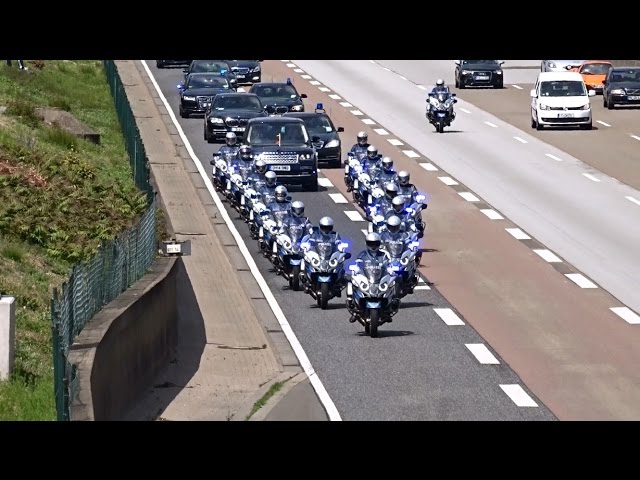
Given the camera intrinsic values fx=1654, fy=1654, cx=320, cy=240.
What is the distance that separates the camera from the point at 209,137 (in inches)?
1743

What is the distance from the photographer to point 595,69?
197 feet

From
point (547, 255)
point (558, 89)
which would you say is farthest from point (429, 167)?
point (547, 255)

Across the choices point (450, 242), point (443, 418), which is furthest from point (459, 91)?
point (443, 418)

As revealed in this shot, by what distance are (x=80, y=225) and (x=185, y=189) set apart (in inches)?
310

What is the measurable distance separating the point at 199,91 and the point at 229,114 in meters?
6.08

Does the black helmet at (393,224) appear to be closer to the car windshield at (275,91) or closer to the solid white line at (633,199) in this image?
the solid white line at (633,199)

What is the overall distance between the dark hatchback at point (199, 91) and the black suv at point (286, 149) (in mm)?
11215

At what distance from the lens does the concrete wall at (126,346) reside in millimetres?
16062

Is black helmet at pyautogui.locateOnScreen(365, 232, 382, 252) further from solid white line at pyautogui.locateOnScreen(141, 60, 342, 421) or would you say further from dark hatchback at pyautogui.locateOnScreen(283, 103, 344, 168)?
dark hatchback at pyautogui.locateOnScreen(283, 103, 344, 168)

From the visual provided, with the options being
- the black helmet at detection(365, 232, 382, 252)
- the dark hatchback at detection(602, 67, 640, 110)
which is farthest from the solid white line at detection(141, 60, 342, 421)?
the dark hatchback at detection(602, 67, 640, 110)

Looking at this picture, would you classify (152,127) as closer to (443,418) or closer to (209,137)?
(209,137)

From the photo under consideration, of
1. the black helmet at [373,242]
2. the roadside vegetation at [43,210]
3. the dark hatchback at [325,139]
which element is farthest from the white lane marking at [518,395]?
the dark hatchback at [325,139]

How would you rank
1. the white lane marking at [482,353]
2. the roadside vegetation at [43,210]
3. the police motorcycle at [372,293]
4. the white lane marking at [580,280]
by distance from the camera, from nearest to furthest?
1. the roadside vegetation at [43,210]
2. the white lane marking at [482,353]
3. the police motorcycle at [372,293]
4. the white lane marking at [580,280]

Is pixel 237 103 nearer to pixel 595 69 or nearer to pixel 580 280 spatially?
pixel 580 280
